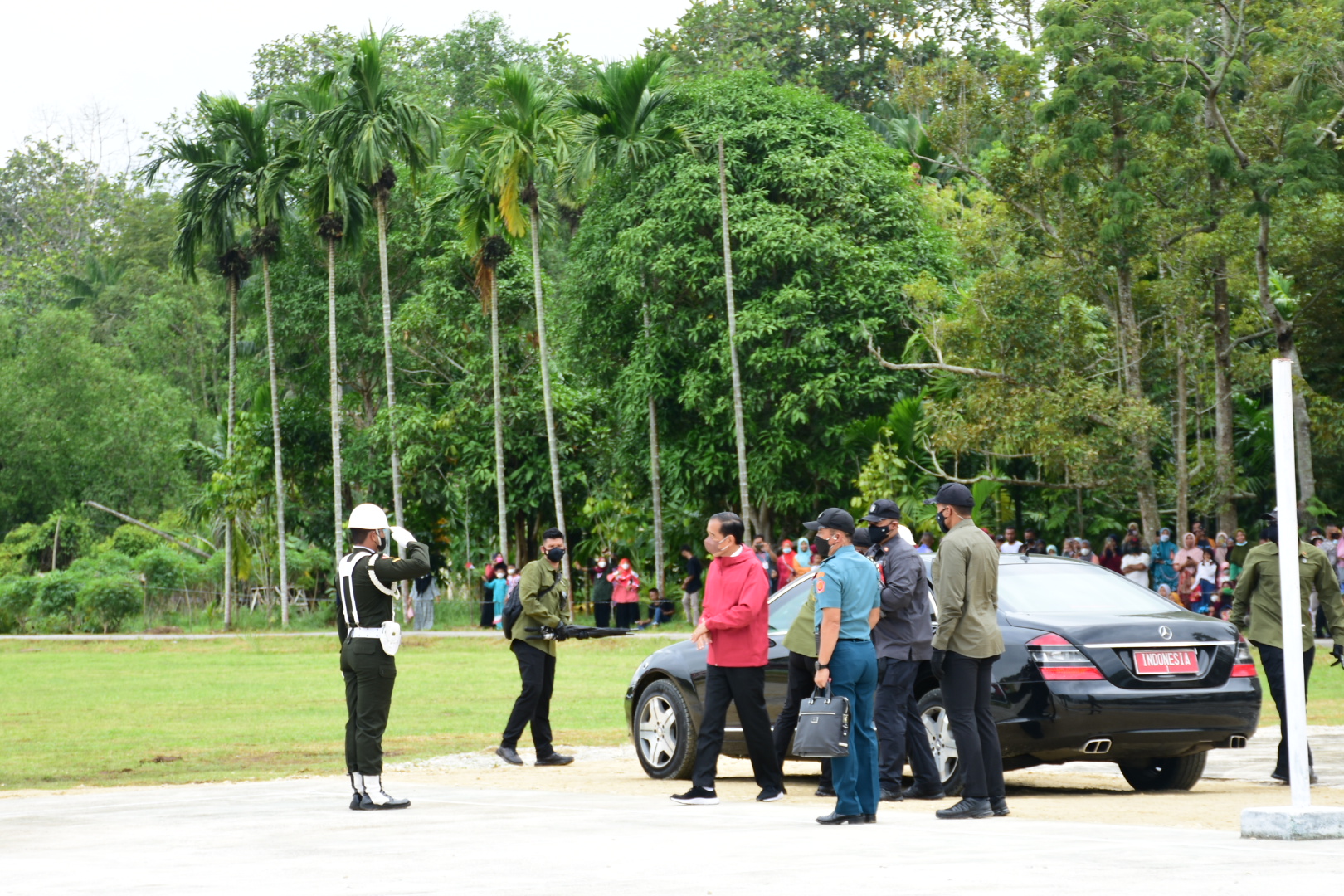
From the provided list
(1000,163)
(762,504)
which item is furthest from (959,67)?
(762,504)

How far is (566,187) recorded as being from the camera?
3881cm

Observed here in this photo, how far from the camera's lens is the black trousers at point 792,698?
10.8 metres

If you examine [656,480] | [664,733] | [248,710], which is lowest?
[248,710]

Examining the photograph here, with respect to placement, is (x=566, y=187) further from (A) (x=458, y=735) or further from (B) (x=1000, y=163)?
(A) (x=458, y=735)

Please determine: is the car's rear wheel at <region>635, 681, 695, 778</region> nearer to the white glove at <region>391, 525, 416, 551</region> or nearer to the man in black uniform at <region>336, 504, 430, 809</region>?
the man in black uniform at <region>336, 504, 430, 809</region>

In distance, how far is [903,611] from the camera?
1050 cm

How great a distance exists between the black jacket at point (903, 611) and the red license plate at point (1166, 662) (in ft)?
4.24

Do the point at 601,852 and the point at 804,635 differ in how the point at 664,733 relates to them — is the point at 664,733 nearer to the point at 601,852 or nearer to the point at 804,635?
the point at 804,635

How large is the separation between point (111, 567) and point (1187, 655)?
45.2 meters

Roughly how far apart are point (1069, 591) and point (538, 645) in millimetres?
4577

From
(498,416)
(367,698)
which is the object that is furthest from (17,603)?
(367,698)

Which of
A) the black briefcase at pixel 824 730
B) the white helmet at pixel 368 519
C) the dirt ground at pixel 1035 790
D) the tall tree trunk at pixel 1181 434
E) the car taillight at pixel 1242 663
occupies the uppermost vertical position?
the tall tree trunk at pixel 1181 434

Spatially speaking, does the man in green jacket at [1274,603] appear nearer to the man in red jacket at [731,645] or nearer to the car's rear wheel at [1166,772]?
the car's rear wheel at [1166,772]

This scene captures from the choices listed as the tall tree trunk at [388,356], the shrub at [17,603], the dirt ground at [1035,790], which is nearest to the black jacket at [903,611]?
the dirt ground at [1035,790]
